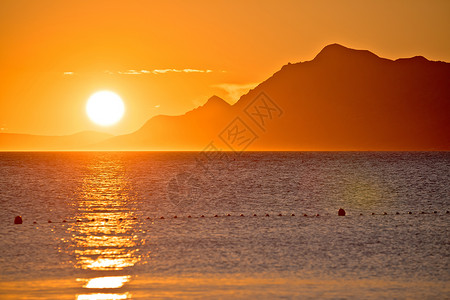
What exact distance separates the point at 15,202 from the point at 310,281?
205 ft

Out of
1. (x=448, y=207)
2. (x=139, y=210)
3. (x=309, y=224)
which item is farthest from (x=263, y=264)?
(x=448, y=207)

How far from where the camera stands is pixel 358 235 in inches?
1781

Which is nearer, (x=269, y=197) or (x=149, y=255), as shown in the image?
(x=149, y=255)

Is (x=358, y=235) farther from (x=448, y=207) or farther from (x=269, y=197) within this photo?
(x=269, y=197)

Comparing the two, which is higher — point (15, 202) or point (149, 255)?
→ point (15, 202)

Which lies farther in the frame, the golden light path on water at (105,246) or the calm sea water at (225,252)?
the golden light path on water at (105,246)

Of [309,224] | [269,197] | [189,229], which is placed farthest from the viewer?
[269,197]

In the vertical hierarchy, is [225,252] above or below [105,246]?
below

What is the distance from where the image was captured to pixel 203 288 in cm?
2730

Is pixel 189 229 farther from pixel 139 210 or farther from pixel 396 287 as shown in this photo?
pixel 396 287

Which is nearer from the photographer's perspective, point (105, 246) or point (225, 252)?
point (225, 252)

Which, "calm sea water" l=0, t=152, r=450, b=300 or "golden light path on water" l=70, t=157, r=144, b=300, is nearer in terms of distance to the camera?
"calm sea water" l=0, t=152, r=450, b=300

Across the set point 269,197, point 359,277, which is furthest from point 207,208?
point 359,277

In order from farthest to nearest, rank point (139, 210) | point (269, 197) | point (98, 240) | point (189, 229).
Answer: point (269, 197) → point (139, 210) → point (189, 229) → point (98, 240)
